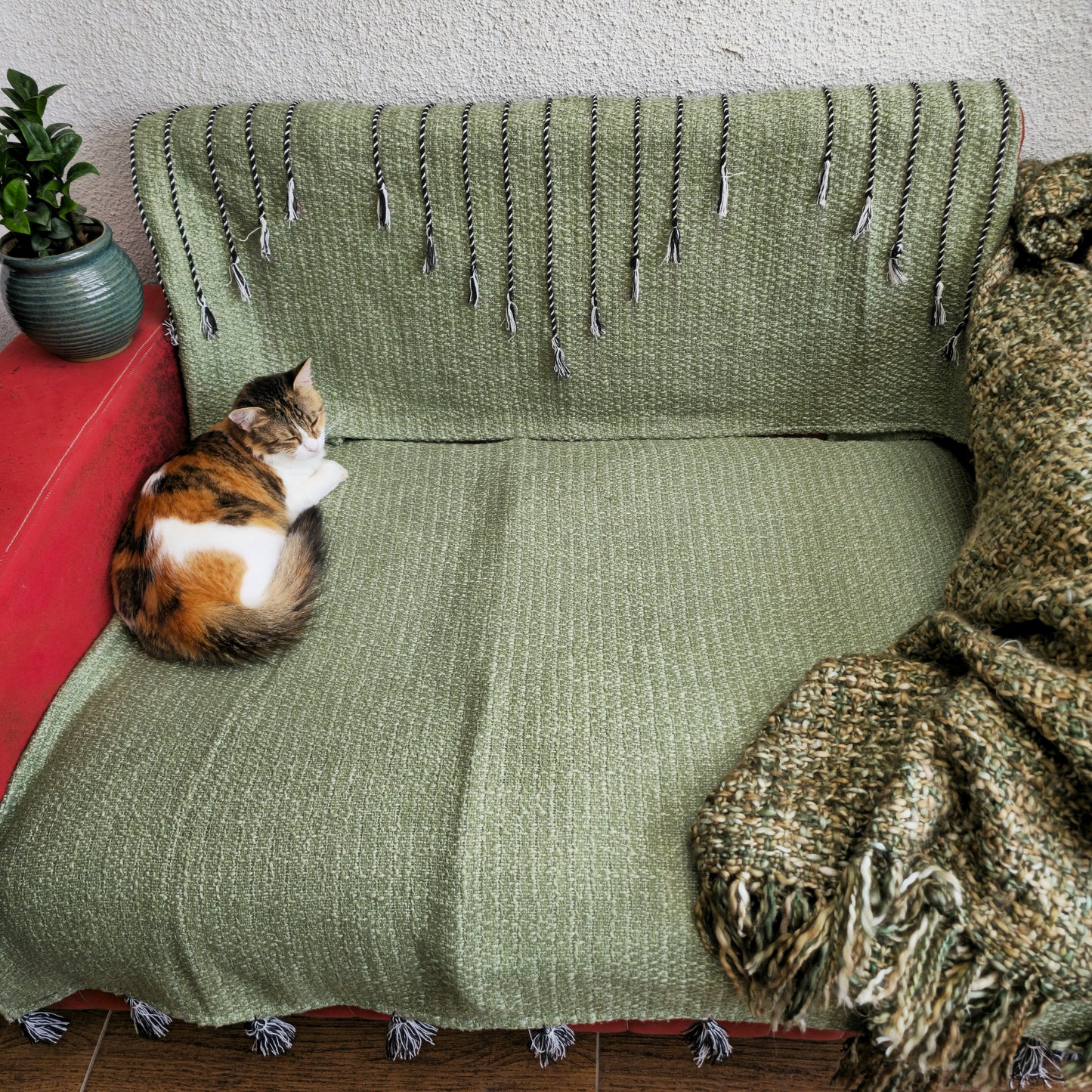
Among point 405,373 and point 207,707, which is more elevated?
point 405,373

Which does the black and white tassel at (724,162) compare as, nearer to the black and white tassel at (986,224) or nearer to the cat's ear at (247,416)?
the black and white tassel at (986,224)

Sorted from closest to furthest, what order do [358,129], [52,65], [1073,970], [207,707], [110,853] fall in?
[1073,970]
[110,853]
[207,707]
[358,129]
[52,65]

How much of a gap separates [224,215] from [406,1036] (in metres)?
1.13

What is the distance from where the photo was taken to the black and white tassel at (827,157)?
1.16 m

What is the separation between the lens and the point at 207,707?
40.9 inches

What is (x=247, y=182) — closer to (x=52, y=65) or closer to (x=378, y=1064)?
(x=52, y=65)

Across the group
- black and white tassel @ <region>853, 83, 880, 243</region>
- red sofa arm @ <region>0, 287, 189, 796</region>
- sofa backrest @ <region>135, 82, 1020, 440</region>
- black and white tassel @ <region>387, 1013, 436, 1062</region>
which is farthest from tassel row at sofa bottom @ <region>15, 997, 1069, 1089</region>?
black and white tassel @ <region>853, 83, 880, 243</region>

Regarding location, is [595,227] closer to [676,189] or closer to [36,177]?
[676,189]

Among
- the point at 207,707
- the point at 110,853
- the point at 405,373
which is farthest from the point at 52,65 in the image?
the point at 110,853

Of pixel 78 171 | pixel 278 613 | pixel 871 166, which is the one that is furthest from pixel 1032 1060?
pixel 78 171

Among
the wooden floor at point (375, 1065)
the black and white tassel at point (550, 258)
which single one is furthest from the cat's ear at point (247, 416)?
the wooden floor at point (375, 1065)

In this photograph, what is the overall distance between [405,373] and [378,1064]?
0.95 meters

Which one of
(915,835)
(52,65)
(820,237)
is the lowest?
(915,835)

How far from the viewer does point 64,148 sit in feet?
3.75
